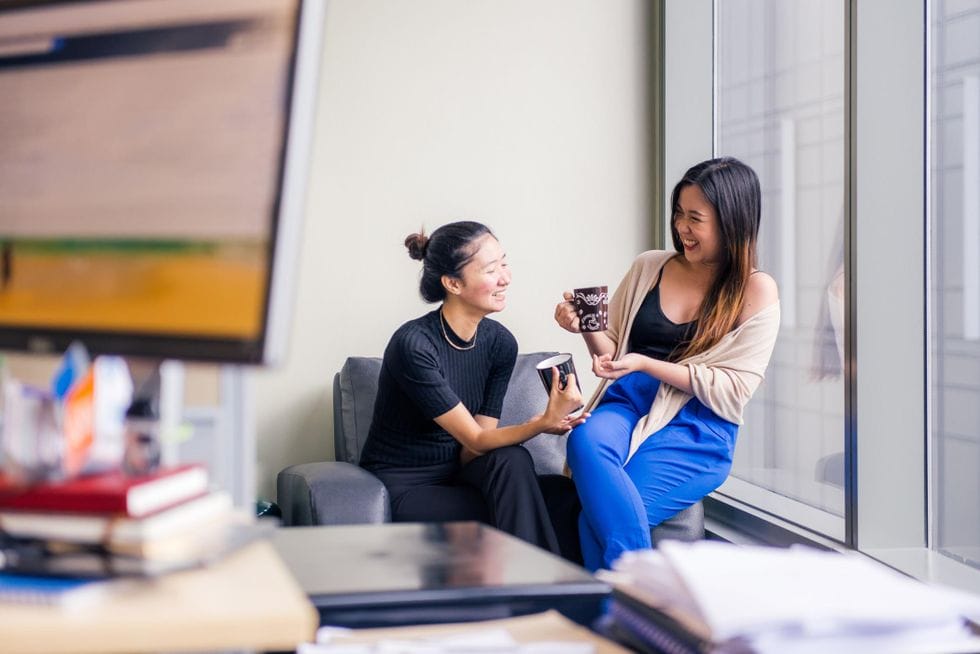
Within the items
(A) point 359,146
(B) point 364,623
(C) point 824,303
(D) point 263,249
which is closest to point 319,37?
(D) point 263,249

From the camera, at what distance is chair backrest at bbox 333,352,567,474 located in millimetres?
3199

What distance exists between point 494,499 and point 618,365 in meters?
0.47

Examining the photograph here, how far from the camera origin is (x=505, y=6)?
374cm

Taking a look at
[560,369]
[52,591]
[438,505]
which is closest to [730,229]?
[560,369]

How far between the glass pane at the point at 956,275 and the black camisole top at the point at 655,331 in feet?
2.18

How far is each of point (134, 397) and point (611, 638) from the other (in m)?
0.48

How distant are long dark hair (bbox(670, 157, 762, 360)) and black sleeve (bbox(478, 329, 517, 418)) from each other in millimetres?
539

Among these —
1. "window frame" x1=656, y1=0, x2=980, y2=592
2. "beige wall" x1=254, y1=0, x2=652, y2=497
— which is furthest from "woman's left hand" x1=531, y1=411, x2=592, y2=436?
"beige wall" x1=254, y1=0, x2=652, y2=497

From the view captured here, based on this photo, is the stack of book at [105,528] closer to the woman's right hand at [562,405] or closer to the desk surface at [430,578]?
the desk surface at [430,578]

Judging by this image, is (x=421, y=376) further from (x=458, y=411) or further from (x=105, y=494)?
(x=105, y=494)

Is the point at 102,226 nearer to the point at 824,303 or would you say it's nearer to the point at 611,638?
the point at 611,638

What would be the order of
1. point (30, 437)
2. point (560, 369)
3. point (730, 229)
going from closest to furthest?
1. point (30, 437)
2. point (560, 369)
3. point (730, 229)

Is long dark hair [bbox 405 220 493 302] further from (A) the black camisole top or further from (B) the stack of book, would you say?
(B) the stack of book

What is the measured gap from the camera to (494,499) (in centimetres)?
274
